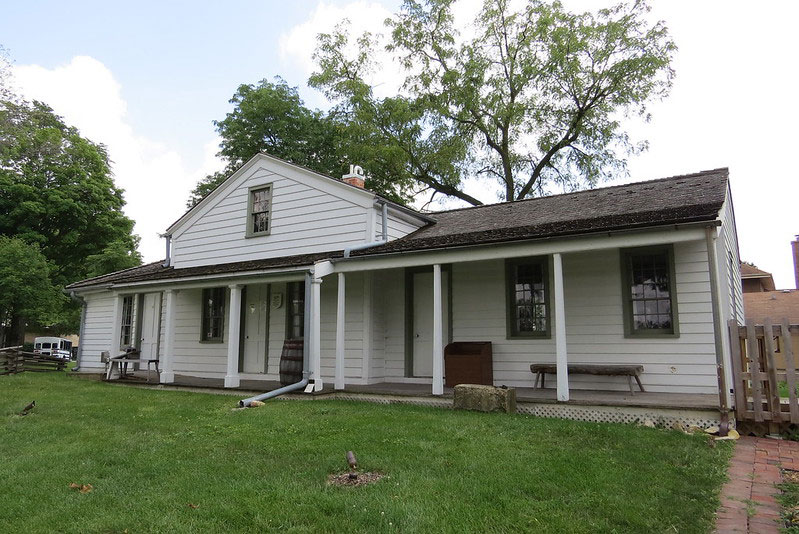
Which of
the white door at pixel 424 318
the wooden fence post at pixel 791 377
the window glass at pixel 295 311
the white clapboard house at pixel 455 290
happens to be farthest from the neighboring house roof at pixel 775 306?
the window glass at pixel 295 311

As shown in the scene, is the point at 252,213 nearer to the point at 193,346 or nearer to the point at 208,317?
the point at 208,317

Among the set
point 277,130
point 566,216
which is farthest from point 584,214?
point 277,130

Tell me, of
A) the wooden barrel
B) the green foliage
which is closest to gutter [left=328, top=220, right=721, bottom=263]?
the wooden barrel

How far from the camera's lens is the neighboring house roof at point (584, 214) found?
7359mm

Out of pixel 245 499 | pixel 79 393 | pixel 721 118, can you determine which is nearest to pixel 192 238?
pixel 79 393

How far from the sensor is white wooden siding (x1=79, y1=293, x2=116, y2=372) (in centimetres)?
1608

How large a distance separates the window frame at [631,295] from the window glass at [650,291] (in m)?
0.02

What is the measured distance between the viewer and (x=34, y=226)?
26156 mm

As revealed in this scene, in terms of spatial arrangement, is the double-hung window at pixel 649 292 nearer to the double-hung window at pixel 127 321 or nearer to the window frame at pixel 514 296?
the window frame at pixel 514 296

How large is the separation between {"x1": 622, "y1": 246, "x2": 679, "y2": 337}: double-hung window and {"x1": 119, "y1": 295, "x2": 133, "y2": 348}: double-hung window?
13.7 metres

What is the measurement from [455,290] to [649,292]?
11.7 ft

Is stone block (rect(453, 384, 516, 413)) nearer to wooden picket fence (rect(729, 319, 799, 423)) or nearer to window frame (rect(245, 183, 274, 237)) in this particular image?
wooden picket fence (rect(729, 319, 799, 423))

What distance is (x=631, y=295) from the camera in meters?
8.82

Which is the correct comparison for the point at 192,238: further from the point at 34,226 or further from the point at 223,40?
the point at 34,226
